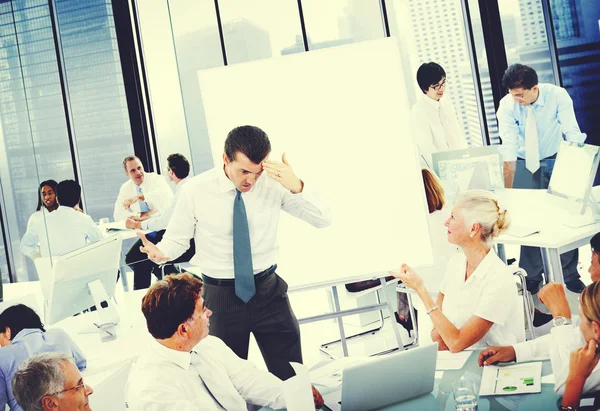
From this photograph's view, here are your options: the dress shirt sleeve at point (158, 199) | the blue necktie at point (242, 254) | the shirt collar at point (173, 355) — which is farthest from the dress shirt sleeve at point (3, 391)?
the dress shirt sleeve at point (158, 199)

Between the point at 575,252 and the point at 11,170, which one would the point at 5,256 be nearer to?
the point at 11,170

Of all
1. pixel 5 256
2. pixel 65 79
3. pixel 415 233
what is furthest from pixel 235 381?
pixel 65 79

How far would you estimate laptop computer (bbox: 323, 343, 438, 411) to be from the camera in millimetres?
2096

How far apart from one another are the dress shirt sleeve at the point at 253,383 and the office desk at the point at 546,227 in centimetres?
211

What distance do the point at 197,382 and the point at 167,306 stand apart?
0.29 metres

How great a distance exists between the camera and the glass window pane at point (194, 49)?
7.86m

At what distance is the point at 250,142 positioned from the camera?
118 inches

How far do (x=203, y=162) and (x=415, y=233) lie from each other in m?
4.72

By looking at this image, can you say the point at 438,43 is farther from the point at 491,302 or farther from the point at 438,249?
the point at 491,302

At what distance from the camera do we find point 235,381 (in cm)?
254

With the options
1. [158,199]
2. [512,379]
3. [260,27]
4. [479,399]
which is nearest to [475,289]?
[512,379]

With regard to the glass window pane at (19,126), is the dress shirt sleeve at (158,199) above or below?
below

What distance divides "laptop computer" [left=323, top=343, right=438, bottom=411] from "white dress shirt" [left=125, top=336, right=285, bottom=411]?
35cm

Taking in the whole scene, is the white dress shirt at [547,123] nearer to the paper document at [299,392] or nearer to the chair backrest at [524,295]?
the chair backrest at [524,295]
